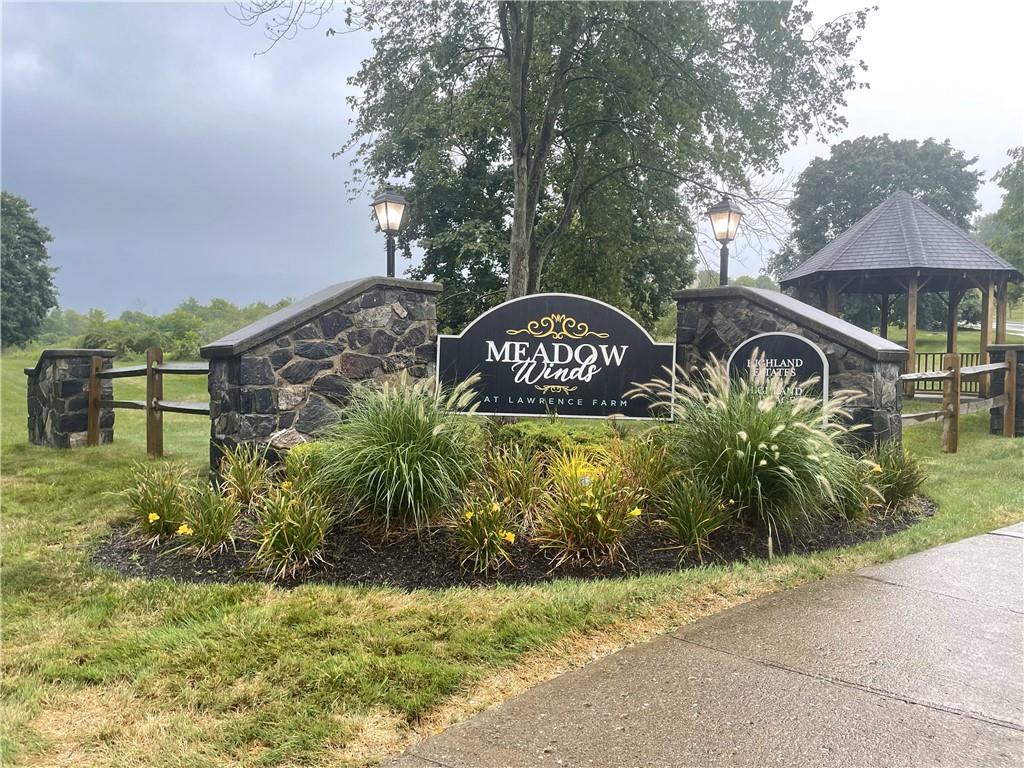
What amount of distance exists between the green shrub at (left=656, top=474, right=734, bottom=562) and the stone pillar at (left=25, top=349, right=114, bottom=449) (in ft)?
29.1

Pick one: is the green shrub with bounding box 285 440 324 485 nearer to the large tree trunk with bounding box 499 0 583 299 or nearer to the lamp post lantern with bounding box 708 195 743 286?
the lamp post lantern with bounding box 708 195 743 286

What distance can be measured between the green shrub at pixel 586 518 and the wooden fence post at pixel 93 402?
8287 millimetres

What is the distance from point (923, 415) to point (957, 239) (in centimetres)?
1106

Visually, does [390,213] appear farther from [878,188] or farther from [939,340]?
[939,340]

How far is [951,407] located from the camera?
363 inches

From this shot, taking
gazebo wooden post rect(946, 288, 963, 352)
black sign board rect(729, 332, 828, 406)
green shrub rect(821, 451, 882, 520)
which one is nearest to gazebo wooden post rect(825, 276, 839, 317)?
gazebo wooden post rect(946, 288, 963, 352)

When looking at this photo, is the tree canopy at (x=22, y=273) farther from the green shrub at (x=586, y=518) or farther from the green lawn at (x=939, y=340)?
the green lawn at (x=939, y=340)

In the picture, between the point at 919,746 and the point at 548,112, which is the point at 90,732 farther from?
the point at 548,112

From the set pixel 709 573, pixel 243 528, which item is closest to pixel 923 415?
pixel 709 573

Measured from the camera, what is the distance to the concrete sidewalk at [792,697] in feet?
7.45

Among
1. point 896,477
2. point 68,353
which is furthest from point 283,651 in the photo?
point 68,353

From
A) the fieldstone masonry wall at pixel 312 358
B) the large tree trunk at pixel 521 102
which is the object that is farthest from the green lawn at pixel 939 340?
the fieldstone masonry wall at pixel 312 358

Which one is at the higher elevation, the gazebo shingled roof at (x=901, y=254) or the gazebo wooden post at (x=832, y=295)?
the gazebo shingled roof at (x=901, y=254)

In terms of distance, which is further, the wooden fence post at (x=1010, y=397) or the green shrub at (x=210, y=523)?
the wooden fence post at (x=1010, y=397)
